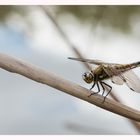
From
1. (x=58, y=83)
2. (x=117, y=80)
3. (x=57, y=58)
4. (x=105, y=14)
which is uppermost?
(x=105, y=14)

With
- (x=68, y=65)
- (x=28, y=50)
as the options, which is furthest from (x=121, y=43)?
(x=28, y=50)

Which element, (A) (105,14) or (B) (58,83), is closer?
(B) (58,83)

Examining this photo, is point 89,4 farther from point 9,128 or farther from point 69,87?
point 69,87

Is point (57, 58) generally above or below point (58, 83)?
above

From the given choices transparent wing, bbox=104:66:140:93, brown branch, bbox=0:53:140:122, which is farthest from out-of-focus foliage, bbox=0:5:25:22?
brown branch, bbox=0:53:140:122
